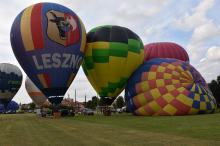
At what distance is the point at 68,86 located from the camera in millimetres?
32406

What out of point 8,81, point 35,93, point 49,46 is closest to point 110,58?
point 49,46

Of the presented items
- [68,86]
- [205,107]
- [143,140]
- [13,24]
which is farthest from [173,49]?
[143,140]

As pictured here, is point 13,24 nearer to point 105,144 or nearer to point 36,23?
point 36,23

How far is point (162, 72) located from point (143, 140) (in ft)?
65.7

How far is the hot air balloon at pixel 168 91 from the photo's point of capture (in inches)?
1211

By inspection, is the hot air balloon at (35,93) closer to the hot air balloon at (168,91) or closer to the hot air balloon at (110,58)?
the hot air balloon at (110,58)

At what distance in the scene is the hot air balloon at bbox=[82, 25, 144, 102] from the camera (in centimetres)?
3403

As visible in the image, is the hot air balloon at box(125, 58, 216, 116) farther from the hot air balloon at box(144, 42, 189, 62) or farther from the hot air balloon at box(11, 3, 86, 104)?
the hot air balloon at box(144, 42, 189, 62)

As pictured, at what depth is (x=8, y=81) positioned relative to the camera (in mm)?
55469

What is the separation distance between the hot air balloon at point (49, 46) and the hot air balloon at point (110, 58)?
242 cm

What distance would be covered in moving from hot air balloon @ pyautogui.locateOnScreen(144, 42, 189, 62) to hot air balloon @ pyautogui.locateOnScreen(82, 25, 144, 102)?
24.2 feet

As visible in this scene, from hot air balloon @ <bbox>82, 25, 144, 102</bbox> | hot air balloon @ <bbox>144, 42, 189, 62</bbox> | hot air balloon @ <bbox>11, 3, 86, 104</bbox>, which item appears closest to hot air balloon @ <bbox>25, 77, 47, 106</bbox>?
hot air balloon @ <bbox>144, 42, 189, 62</bbox>

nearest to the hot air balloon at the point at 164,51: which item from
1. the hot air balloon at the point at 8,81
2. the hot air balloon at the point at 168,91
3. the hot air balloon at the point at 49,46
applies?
the hot air balloon at the point at 168,91

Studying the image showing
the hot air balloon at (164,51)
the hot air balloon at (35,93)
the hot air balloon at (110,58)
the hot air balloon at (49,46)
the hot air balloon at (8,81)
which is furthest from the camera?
the hot air balloon at (35,93)
